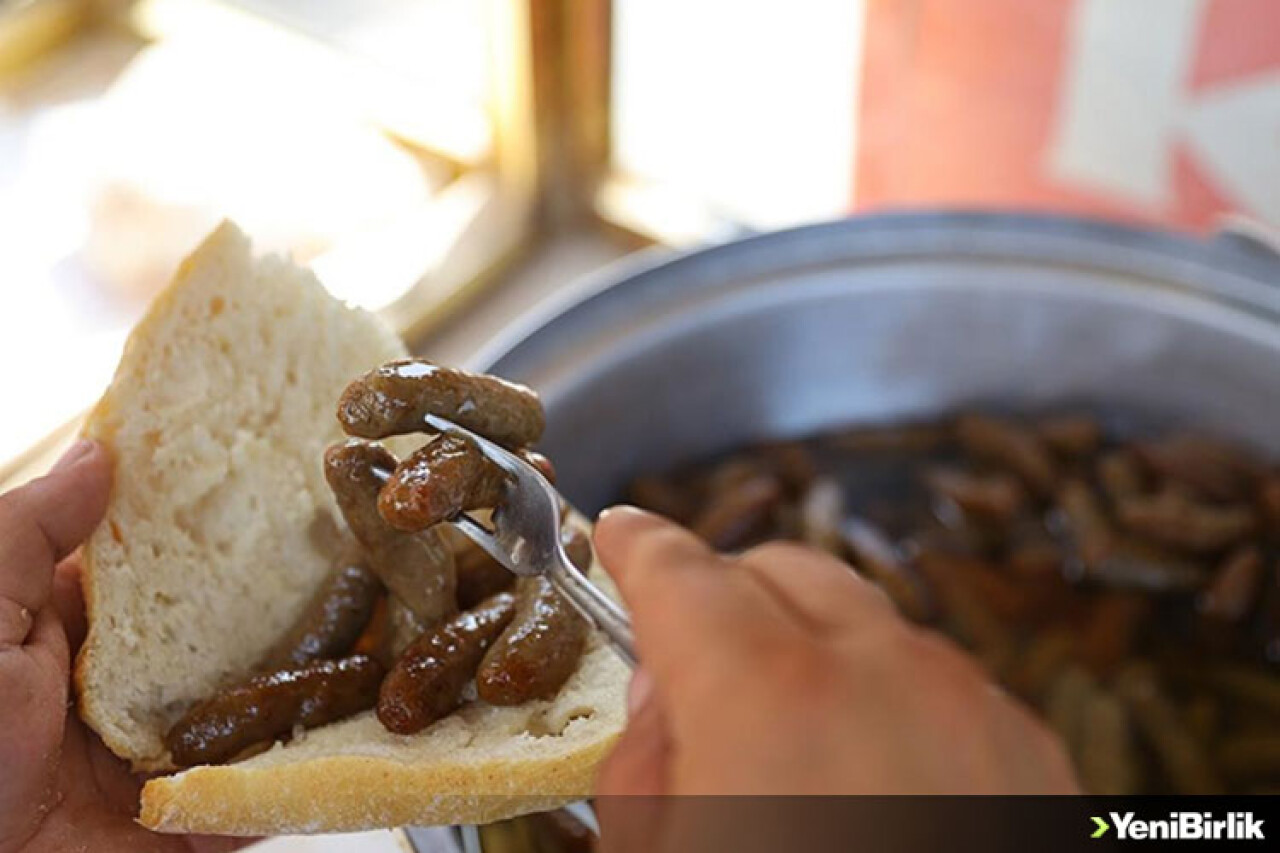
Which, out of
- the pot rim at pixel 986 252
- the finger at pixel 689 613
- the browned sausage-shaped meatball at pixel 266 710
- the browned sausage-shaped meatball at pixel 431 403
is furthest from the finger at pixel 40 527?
the pot rim at pixel 986 252

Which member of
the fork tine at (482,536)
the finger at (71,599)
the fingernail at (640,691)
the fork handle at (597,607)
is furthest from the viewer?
the finger at (71,599)

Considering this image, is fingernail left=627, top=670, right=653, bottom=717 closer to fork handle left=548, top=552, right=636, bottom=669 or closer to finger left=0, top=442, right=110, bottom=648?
fork handle left=548, top=552, right=636, bottom=669

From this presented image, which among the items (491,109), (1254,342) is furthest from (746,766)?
(491,109)

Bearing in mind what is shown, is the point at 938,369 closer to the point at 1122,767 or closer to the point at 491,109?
the point at 1122,767

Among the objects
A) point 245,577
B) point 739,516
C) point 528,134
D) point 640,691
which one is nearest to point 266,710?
point 245,577

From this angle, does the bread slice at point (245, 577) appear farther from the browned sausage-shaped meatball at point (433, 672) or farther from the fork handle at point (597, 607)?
the fork handle at point (597, 607)

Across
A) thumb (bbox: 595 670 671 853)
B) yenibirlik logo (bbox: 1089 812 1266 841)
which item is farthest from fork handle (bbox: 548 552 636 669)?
yenibirlik logo (bbox: 1089 812 1266 841)
